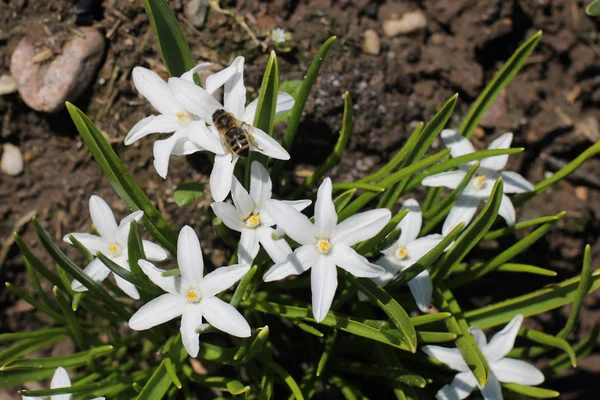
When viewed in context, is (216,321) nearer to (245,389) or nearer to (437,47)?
(245,389)

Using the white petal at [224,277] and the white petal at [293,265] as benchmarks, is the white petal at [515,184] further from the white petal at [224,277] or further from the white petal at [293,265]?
the white petal at [224,277]

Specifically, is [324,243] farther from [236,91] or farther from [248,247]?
[236,91]

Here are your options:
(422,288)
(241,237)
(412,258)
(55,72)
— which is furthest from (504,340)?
(55,72)

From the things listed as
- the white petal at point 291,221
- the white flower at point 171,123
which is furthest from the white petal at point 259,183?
the white petal at point 291,221

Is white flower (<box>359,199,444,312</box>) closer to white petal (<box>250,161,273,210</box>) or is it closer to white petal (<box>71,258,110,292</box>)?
white petal (<box>250,161,273,210</box>)

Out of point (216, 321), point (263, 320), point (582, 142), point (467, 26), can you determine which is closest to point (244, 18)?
point (467, 26)
